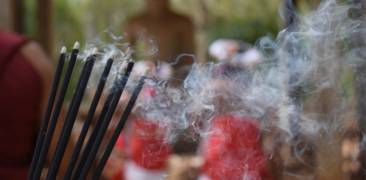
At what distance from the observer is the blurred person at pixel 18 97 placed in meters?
1.00

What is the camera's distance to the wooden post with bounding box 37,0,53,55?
69.4 inches

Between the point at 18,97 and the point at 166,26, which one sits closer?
the point at 18,97

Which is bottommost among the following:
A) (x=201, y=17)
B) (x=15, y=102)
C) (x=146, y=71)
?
(x=15, y=102)

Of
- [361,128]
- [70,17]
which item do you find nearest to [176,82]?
[361,128]

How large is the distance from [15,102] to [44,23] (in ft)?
2.72

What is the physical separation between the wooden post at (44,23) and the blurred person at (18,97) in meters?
0.75

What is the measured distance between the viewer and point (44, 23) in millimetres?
1784

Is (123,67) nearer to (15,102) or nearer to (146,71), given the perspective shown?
(146,71)

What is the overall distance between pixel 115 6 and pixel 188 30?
74cm

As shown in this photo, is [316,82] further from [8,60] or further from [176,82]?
[8,60]

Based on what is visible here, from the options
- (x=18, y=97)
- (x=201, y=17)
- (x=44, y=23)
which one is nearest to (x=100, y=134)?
(x=18, y=97)

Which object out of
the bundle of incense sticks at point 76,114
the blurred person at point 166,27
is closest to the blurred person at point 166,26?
the blurred person at point 166,27

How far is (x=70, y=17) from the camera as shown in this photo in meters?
2.85

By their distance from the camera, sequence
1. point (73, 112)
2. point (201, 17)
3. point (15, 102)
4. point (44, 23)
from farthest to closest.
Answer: point (201, 17)
point (44, 23)
point (15, 102)
point (73, 112)
